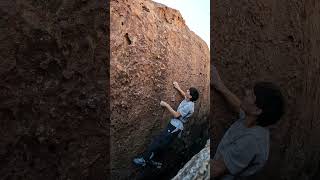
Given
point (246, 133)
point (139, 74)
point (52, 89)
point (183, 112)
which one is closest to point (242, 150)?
point (246, 133)

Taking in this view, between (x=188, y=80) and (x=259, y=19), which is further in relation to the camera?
(x=188, y=80)

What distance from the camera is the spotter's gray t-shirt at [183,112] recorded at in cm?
322

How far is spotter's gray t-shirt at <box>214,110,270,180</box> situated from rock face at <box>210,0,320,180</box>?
0.06 metres

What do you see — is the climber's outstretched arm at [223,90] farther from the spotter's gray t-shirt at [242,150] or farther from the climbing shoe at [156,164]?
the climbing shoe at [156,164]

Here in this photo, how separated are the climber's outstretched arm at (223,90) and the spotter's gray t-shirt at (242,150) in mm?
75

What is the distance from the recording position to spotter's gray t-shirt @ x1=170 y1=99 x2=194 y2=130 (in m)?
3.22

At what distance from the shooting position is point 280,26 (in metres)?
1.47

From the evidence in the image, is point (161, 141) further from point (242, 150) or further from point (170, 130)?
point (242, 150)

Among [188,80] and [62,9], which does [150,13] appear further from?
[62,9]

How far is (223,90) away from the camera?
4.32 ft

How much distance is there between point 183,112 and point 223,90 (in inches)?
75.1

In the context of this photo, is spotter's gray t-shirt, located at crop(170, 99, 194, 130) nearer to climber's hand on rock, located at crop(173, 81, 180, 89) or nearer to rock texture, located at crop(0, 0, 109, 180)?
climber's hand on rock, located at crop(173, 81, 180, 89)

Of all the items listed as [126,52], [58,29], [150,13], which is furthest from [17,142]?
[150,13]

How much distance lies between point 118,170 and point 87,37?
6.39 ft
